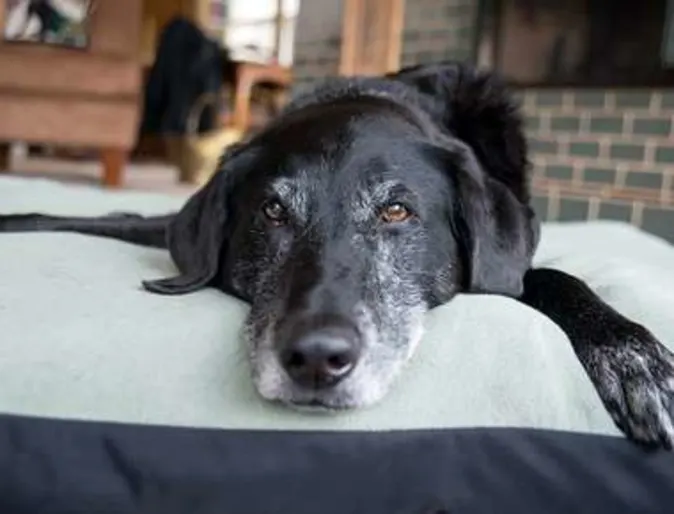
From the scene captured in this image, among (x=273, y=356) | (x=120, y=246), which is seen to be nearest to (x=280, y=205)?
(x=273, y=356)

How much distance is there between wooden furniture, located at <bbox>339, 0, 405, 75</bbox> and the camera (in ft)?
14.3

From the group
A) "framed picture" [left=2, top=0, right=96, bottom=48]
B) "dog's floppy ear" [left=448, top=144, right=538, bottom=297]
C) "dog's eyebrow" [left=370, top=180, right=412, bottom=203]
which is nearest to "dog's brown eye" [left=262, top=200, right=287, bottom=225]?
"dog's eyebrow" [left=370, top=180, right=412, bottom=203]

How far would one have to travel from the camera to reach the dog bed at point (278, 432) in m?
0.83

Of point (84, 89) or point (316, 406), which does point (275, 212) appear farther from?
point (84, 89)

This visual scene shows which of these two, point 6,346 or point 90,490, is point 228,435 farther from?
point 6,346

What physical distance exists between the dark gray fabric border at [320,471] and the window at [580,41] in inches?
104

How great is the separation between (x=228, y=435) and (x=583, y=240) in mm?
1272

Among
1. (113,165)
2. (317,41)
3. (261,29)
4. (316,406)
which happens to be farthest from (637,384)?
(261,29)

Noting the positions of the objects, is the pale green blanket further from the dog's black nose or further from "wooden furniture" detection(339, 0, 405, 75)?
"wooden furniture" detection(339, 0, 405, 75)

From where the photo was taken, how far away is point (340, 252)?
1021 millimetres

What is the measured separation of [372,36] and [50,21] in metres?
1.76

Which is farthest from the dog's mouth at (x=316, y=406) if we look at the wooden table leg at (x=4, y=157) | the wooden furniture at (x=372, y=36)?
the wooden table leg at (x=4, y=157)

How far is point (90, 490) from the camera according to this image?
2.68 ft

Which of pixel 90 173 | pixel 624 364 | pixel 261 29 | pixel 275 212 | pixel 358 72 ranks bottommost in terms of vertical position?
pixel 90 173
